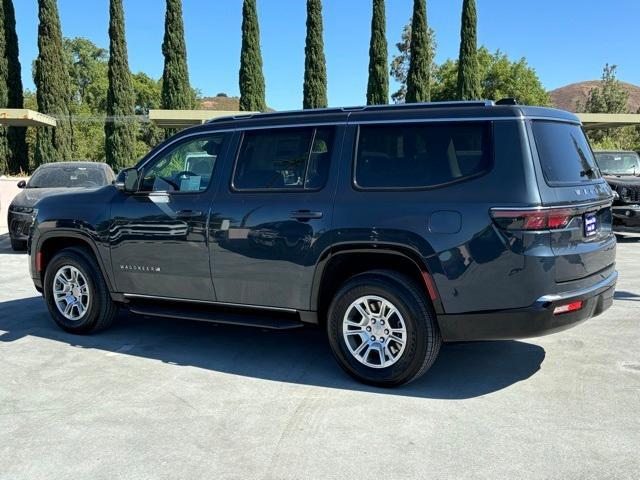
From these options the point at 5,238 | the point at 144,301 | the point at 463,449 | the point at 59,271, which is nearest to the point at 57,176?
the point at 5,238

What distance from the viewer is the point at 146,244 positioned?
5234mm

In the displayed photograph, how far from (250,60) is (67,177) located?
69.9 ft

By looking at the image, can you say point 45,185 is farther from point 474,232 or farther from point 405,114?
point 474,232

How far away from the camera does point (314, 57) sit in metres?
32.3

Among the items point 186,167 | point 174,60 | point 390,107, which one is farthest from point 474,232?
point 174,60

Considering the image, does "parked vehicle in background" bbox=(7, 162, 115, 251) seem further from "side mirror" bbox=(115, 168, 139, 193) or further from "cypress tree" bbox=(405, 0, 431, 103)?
"cypress tree" bbox=(405, 0, 431, 103)

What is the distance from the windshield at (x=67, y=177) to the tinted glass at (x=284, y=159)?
838 centimetres

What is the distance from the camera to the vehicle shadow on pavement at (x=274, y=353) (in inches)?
177

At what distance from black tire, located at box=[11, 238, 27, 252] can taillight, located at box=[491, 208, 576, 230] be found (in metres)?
10.7

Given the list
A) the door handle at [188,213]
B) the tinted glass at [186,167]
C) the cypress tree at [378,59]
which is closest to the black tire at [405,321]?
the door handle at [188,213]

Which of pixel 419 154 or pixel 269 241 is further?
pixel 269 241

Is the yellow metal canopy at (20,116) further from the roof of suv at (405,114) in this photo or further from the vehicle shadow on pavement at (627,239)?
the vehicle shadow on pavement at (627,239)

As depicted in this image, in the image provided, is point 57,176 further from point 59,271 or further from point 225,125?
point 225,125

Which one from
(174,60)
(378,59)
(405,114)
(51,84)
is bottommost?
(405,114)
